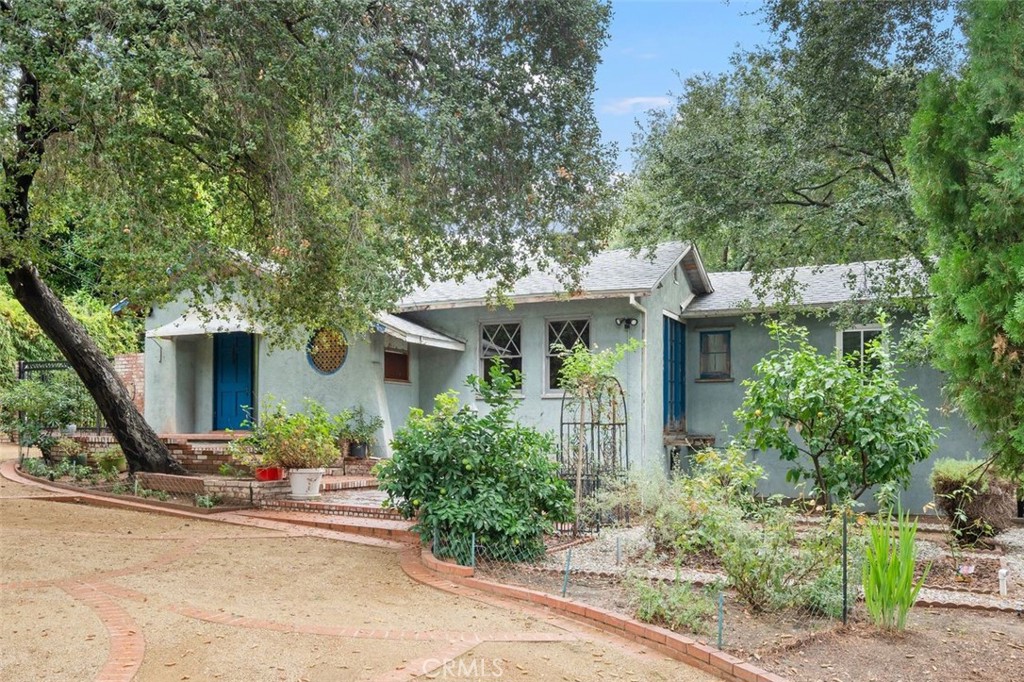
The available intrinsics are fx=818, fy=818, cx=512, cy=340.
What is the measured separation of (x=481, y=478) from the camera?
870 cm

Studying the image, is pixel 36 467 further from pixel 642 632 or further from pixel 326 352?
pixel 642 632

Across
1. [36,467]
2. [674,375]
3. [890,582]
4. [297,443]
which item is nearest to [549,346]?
[674,375]

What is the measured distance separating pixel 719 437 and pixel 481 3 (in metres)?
10.5

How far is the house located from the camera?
15156 mm

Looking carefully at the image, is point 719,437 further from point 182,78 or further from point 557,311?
point 182,78

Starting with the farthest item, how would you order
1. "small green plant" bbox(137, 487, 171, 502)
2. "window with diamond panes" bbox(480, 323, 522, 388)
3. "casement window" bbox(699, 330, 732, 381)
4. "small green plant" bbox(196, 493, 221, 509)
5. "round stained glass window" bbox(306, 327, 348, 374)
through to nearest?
"casement window" bbox(699, 330, 732, 381) < "window with diamond panes" bbox(480, 323, 522, 388) < "round stained glass window" bbox(306, 327, 348, 374) < "small green plant" bbox(137, 487, 171, 502) < "small green plant" bbox(196, 493, 221, 509)

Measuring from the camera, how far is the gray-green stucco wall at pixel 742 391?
585 inches

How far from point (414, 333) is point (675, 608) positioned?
1009cm

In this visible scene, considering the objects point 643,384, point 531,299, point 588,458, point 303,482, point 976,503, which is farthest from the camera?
point 531,299

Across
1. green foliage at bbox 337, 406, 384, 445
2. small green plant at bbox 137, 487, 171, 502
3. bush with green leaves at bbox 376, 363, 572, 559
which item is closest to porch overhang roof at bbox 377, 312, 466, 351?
green foliage at bbox 337, 406, 384, 445

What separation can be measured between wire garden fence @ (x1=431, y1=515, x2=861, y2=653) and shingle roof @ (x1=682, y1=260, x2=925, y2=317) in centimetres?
815

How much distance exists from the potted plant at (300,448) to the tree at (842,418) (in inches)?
264

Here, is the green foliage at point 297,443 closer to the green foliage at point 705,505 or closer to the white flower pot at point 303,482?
the white flower pot at point 303,482

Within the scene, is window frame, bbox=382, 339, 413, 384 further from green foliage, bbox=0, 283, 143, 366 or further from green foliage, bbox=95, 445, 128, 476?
green foliage, bbox=0, 283, 143, 366
